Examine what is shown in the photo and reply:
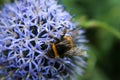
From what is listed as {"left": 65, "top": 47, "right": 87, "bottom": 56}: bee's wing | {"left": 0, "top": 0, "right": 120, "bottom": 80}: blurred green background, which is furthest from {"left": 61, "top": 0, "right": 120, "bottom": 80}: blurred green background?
{"left": 65, "top": 47, "right": 87, "bottom": 56}: bee's wing

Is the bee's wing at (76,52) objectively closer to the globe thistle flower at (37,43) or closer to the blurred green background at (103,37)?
the globe thistle flower at (37,43)

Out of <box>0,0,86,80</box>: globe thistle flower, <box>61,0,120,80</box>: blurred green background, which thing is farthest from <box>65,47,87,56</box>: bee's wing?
<box>61,0,120,80</box>: blurred green background

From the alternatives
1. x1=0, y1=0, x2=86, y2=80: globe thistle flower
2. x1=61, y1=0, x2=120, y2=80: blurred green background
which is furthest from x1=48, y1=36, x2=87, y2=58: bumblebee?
x1=61, y1=0, x2=120, y2=80: blurred green background

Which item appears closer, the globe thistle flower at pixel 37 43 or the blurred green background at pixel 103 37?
the globe thistle flower at pixel 37 43

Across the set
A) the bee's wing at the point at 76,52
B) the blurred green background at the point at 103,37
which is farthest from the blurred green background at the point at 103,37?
the bee's wing at the point at 76,52

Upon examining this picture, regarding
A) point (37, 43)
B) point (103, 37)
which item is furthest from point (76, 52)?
point (103, 37)

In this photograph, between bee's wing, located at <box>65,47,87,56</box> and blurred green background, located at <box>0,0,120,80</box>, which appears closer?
bee's wing, located at <box>65,47,87,56</box>

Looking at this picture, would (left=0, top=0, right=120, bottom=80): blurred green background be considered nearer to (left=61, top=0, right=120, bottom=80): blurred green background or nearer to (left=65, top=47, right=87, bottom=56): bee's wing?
(left=61, top=0, right=120, bottom=80): blurred green background

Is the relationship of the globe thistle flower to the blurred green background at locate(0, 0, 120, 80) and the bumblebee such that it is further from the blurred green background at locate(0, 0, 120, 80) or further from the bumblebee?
the blurred green background at locate(0, 0, 120, 80)

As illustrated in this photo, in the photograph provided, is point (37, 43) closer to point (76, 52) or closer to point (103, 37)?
point (76, 52)
